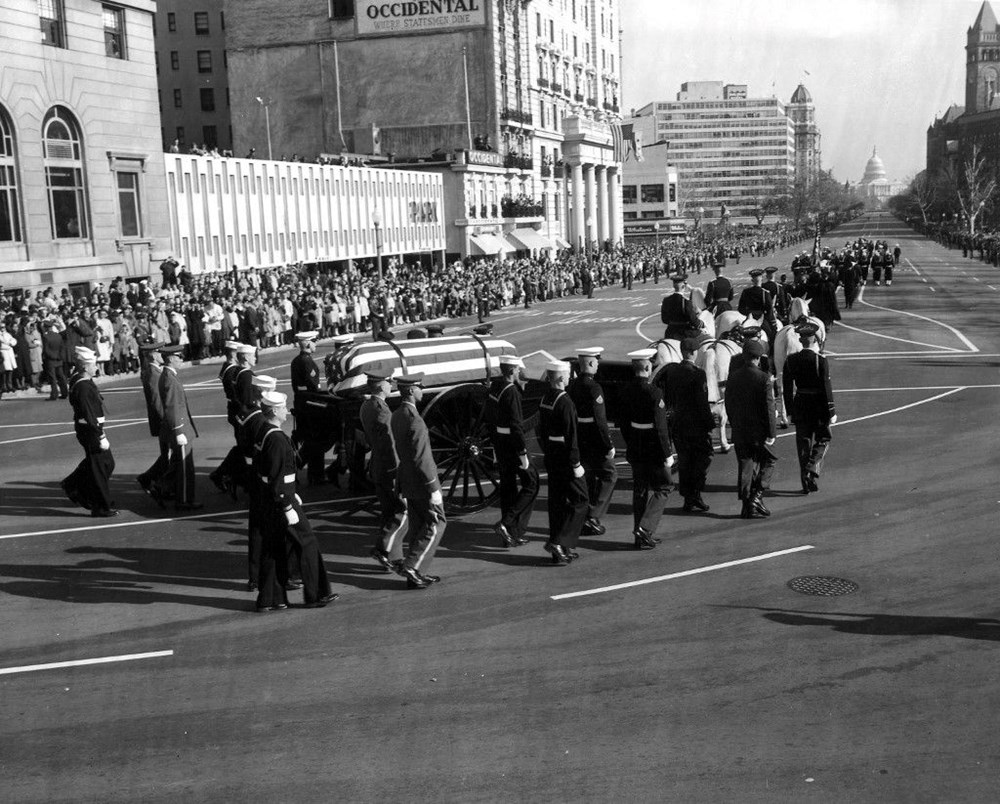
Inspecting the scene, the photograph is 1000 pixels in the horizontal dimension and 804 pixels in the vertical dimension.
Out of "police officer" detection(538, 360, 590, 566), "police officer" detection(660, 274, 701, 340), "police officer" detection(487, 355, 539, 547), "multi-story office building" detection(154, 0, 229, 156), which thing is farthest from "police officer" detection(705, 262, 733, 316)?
"multi-story office building" detection(154, 0, 229, 156)

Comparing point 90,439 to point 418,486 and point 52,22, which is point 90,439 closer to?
point 418,486

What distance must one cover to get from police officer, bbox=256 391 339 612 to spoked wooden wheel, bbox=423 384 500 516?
123 inches

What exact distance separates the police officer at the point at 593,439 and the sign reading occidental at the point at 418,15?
63.0 meters

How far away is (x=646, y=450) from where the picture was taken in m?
11.1

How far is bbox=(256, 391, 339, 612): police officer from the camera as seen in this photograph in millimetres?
9352

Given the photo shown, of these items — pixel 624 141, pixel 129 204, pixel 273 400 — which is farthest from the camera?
pixel 624 141

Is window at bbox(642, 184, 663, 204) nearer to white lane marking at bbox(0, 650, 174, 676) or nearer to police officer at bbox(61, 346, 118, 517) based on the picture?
police officer at bbox(61, 346, 118, 517)

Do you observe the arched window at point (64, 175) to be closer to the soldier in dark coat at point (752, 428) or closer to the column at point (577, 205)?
the soldier in dark coat at point (752, 428)

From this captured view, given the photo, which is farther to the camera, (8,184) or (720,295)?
(8,184)

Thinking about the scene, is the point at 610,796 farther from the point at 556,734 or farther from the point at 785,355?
the point at 785,355

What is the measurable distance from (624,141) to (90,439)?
114m

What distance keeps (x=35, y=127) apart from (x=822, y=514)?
27.9 metres

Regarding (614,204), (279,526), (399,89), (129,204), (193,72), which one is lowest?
(279,526)

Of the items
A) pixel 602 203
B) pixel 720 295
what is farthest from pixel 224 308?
pixel 602 203
